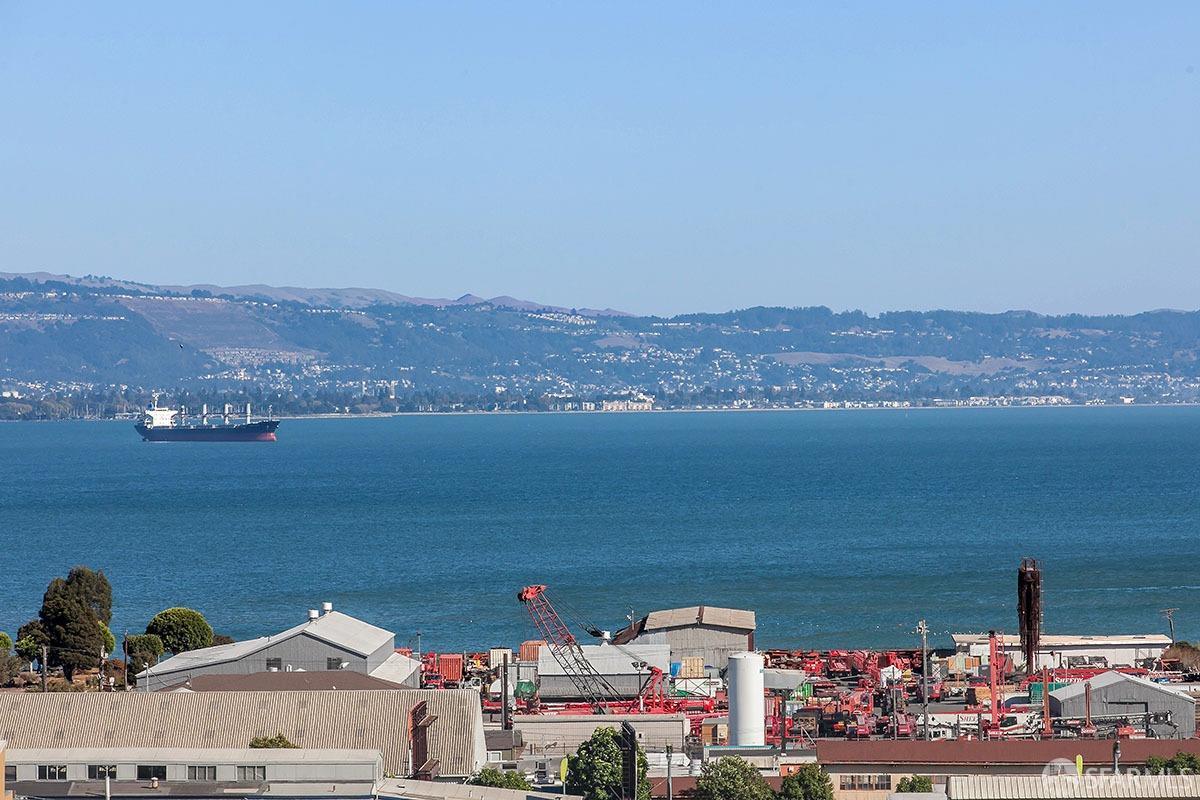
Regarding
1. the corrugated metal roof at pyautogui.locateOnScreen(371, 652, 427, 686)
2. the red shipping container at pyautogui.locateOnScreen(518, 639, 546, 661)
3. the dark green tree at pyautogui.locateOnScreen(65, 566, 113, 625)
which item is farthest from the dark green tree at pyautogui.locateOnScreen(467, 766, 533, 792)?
the dark green tree at pyautogui.locateOnScreen(65, 566, 113, 625)

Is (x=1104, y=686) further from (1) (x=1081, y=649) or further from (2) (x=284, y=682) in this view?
(2) (x=284, y=682)

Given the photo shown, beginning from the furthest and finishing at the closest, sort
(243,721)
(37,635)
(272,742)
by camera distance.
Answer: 1. (37,635)
2. (243,721)
3. (272,742)

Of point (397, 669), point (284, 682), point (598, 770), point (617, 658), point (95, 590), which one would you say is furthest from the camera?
point (95, 590)

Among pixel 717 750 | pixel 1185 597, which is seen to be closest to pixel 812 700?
pixel 717 750

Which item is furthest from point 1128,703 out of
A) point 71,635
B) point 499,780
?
point 71,635

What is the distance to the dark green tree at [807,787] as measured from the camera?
74.4 ft

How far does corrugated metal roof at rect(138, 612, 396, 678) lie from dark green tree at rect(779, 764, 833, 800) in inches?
543

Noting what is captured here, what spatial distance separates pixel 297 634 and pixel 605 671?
220 inches

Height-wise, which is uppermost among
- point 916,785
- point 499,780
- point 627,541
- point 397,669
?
point 627,541

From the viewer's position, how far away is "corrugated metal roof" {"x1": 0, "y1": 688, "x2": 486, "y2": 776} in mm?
25031

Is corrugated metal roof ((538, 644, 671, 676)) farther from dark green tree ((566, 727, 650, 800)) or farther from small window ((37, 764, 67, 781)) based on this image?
small window ((37, 764, 67, 781))

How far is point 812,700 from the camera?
1289 inches

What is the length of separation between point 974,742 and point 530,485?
84454 mm

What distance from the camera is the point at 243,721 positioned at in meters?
25.5
